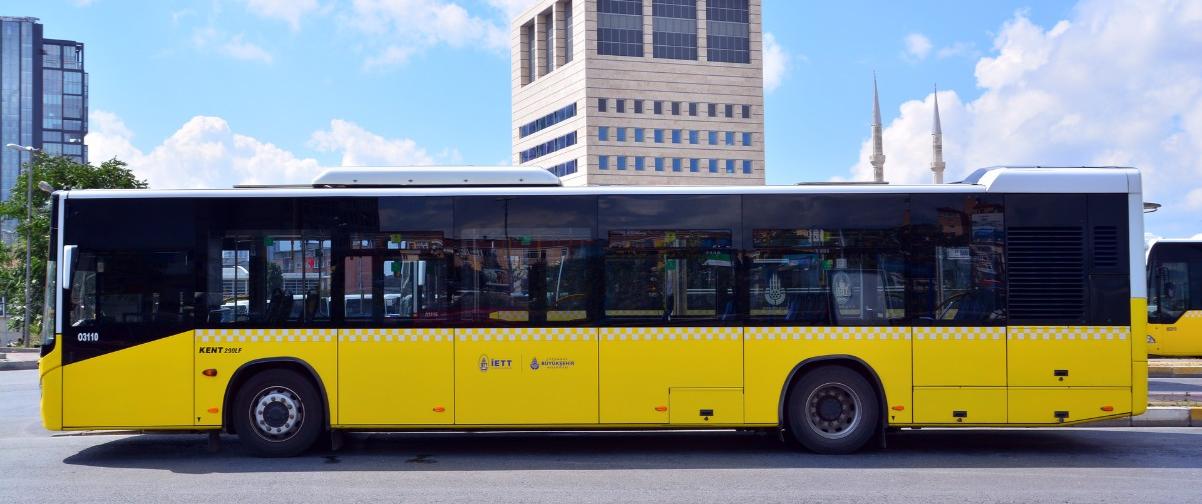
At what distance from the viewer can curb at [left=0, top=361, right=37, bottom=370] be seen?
27203mm

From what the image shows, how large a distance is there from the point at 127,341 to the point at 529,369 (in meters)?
4.17

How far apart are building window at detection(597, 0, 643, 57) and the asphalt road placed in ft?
395

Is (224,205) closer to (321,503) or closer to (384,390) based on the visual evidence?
(384,390)

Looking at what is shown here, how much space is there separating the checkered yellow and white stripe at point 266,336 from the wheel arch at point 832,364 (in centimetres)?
471

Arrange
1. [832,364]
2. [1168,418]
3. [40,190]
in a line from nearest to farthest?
1. [832,364]
2. [1168,418]
3. [40,190]

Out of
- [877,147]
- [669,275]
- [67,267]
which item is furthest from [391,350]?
[877,147]

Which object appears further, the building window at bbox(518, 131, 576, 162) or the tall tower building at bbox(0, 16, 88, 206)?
the tall tower building at bbox(0, 16, 88, 206)

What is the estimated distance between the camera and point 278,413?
1041cm

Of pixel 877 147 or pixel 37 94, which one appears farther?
pixel 37 94

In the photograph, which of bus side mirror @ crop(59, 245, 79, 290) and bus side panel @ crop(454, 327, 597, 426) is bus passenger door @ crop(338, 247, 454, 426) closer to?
bus side panel @ crop(454, 327, 597, 426)

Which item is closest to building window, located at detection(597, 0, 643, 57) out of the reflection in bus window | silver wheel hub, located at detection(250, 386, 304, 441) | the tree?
the tree

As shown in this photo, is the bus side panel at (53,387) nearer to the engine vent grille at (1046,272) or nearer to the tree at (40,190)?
the engine vent grille at (1046,272)

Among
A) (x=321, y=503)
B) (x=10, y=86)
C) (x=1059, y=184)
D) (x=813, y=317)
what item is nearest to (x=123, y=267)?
(x=321, y=503)

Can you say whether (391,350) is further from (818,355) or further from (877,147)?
(877,147)
